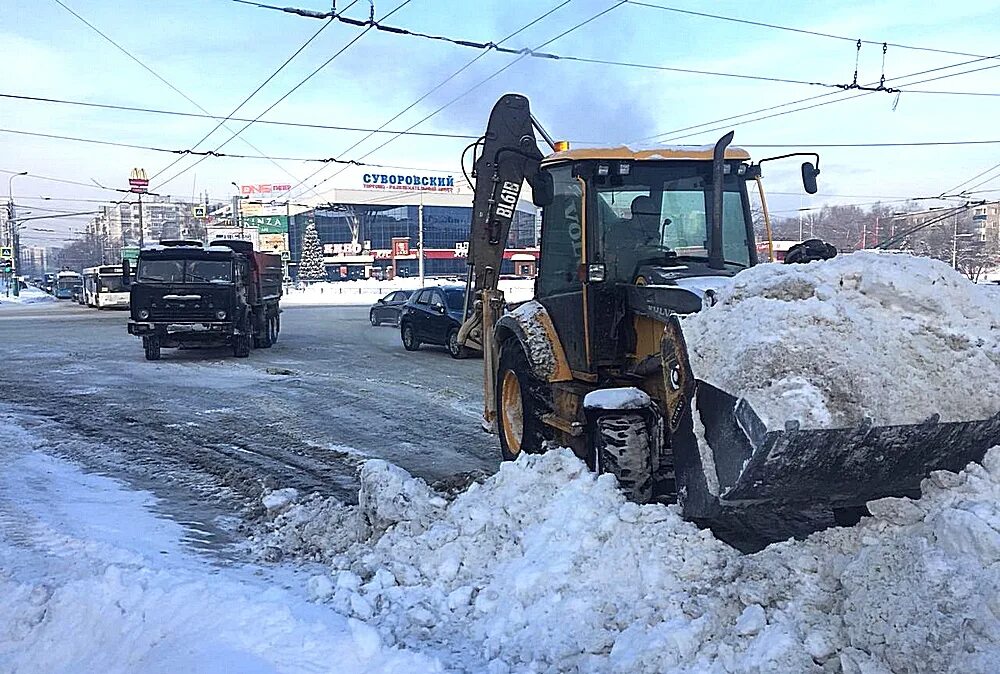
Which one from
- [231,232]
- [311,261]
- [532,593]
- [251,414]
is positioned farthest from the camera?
[311,261]

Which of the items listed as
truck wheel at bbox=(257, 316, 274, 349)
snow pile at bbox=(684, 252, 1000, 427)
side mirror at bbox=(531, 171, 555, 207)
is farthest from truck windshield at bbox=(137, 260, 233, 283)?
snow pile at bbox=(684, 252, 1000, 427)

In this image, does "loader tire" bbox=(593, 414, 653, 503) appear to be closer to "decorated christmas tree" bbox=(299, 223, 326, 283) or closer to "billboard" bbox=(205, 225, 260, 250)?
"billboard" bbox=(205, 225, 260, 250)

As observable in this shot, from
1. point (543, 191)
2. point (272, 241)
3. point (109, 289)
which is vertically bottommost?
point (109, 289)

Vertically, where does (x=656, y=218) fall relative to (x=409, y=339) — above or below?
above

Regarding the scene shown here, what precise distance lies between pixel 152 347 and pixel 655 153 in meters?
14.9

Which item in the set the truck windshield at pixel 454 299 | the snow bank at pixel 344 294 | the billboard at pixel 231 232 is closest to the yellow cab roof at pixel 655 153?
the truck windshield at pixel 454 299

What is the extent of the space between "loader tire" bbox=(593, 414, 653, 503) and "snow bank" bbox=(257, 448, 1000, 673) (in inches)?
7.1

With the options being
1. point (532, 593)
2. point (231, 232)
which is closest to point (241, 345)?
point (532, 593)

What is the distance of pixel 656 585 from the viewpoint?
4246 millimetres

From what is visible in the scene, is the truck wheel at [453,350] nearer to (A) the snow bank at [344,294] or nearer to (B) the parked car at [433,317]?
(B) the parked car at [433,317]

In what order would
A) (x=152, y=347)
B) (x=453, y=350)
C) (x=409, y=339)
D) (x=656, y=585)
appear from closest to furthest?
1. (x=656, y=585)
2. (x=453, y=350)
3. (x=152, y=347)
4. (x=409, y=339)

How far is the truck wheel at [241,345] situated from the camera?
61.7 feet

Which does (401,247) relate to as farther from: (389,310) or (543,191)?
(543,191)

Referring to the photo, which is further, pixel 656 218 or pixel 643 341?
pixel 656 218
